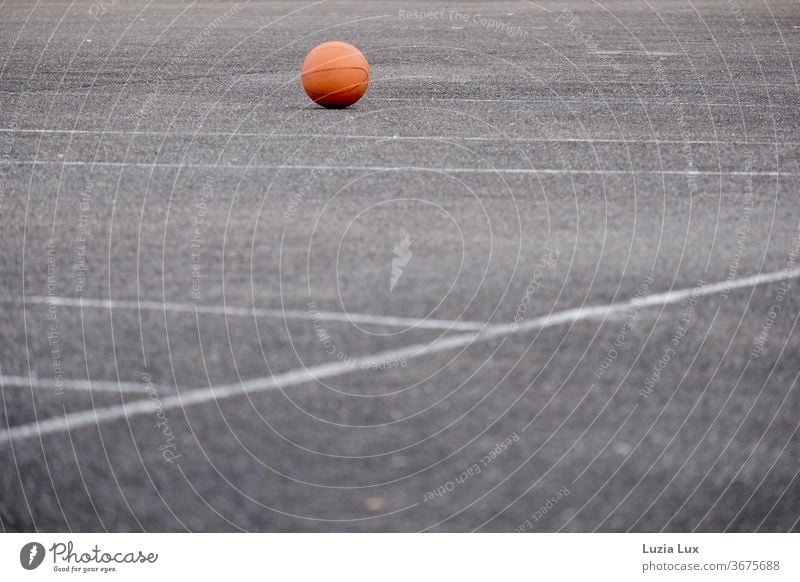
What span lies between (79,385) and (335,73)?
19.7 ft

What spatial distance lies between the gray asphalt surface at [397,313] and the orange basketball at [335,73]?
20cm

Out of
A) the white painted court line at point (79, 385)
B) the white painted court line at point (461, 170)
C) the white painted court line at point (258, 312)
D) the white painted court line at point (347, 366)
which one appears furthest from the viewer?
the white painted court line at point (461, 170)

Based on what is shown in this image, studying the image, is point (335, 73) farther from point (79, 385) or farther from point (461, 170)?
point (79, 385)

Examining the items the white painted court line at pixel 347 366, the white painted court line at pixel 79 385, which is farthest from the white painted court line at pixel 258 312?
the white painted court line at pixel 79 385

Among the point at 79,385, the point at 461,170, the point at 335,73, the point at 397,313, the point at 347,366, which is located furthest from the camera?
the point at 335,73

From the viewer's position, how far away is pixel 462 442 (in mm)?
4598

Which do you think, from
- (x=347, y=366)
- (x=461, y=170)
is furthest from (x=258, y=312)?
(x=461, y=170)

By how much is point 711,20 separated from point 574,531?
17.5m

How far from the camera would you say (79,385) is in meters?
5.06

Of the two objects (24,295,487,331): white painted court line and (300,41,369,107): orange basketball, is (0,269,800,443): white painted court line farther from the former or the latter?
(300,41,369,107): orange basketball

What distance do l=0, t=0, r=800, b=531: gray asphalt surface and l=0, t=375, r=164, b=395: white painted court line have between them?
0.01 m

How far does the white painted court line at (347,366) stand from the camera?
15.5 ft

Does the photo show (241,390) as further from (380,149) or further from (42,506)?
(380,149)

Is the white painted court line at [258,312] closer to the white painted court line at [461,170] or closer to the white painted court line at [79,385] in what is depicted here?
the white painted court line at [79,385]
